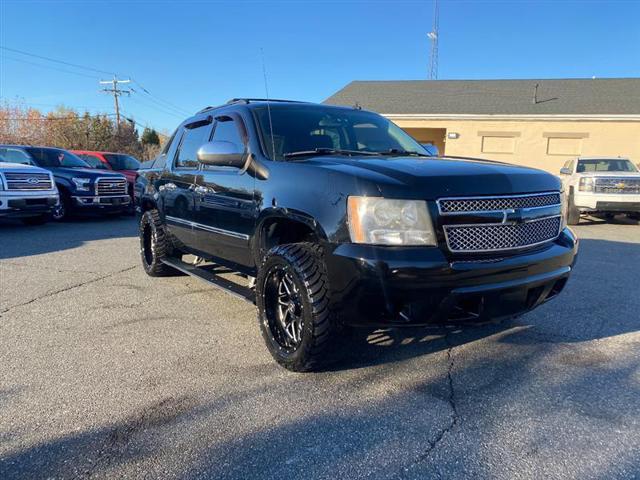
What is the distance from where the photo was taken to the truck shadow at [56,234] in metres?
7.80

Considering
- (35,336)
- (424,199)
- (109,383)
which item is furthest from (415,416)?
(35,336)

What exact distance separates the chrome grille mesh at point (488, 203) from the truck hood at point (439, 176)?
40mm

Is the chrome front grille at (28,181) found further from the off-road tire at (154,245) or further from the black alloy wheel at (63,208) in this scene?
the off-road tire at (154,245)

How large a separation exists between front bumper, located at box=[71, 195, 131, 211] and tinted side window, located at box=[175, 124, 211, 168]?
7.60 metres

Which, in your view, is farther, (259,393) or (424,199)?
(259,393)

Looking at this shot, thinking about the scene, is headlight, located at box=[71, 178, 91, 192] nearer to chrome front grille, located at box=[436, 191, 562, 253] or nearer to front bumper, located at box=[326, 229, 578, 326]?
front bumper, located at box=[326, 229, 578, 326]

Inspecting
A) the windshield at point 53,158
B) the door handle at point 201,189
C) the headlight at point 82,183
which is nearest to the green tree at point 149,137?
the windshield at point 53,158

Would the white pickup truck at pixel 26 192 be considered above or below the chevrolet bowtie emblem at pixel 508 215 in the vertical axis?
below

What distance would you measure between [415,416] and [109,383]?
191 cm

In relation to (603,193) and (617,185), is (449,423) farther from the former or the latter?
(617,185)

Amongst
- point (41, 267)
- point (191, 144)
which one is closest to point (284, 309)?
point (191, 144)

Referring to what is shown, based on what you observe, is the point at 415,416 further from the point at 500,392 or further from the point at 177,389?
the point at 177,389

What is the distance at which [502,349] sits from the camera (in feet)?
11.8

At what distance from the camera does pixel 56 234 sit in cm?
950
